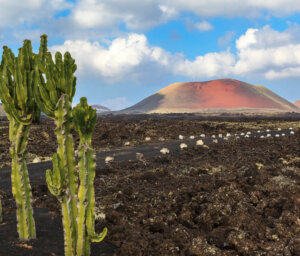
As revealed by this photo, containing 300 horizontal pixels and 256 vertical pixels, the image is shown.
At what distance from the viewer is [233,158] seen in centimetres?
1369

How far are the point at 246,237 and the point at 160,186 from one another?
374 centimetres

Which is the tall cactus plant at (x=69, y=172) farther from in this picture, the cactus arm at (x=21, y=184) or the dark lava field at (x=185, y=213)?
the cactus arm at (x=21, y=184)

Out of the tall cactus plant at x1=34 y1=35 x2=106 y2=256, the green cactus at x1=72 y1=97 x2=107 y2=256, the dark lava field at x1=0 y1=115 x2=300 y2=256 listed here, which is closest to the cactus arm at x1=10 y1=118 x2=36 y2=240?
the dark lava field at x1=0 y1=115 x2=300 y2=256

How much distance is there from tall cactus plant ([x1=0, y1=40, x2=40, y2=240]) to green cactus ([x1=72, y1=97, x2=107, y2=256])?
1218mm

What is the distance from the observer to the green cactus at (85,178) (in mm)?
4574

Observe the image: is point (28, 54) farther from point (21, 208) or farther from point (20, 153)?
point (21, 208)

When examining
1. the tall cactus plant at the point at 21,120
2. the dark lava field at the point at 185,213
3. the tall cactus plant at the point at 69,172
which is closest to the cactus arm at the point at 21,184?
the tall cactus plant at the point at 21,120

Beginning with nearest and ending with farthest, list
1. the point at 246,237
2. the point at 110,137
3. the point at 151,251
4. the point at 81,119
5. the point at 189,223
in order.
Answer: the point at 81,119 → the point at 151,251 → the point at 246,237 → the point at 189,223 → the point at 110,137

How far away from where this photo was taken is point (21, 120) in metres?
5.38

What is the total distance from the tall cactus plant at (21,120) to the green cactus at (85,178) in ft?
4.00

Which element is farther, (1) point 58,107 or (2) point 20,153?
(2) point 20,153

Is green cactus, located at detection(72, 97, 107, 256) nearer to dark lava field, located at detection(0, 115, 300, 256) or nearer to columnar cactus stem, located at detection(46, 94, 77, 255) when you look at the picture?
columnar cactus stem, located at detection(46, 94, 77, 255)

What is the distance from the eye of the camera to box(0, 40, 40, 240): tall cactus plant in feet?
17.5

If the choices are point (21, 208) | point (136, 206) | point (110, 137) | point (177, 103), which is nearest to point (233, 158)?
point (136, 206)
